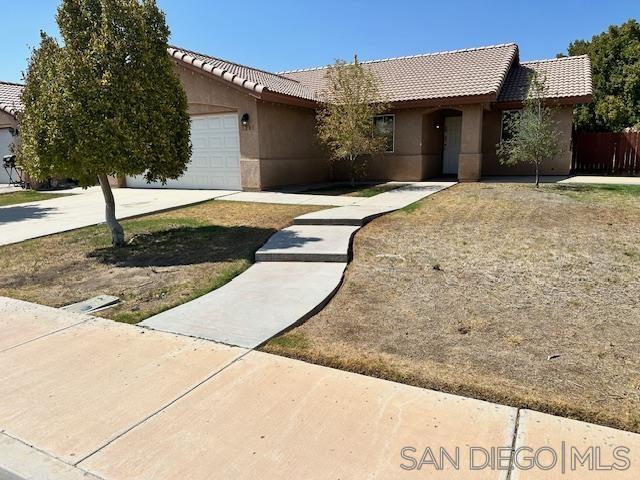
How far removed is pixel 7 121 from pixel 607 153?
999 inches

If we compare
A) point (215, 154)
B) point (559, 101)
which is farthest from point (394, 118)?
point (215, 154)

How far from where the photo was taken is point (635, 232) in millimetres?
7441

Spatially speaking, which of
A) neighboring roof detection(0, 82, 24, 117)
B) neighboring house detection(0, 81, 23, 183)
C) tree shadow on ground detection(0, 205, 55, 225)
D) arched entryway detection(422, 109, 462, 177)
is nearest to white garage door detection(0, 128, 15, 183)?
neighboring house detection(0, 81, 23, 183)

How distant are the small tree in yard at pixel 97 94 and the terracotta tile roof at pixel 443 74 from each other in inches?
428

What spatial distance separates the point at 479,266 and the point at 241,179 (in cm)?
1050

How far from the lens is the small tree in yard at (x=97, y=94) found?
6598 millimetres

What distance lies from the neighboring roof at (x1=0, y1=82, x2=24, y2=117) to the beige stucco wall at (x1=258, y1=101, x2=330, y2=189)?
37.9 ft

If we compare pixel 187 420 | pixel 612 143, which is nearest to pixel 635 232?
pixel 187 420

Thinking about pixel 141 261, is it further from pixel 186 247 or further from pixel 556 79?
pixel 556 79

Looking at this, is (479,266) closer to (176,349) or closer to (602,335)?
(602,335)

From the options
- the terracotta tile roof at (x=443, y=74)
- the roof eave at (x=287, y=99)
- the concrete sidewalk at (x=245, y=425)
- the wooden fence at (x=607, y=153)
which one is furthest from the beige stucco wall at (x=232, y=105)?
the wooden fence at (x=607, y=153)

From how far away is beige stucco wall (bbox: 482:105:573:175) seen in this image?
1623 centimetres

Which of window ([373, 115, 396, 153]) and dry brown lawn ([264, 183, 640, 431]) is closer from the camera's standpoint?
dry brown lawn ([264, 183, 640, 431])

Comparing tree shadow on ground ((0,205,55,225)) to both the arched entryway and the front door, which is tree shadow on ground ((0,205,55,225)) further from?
the front door
